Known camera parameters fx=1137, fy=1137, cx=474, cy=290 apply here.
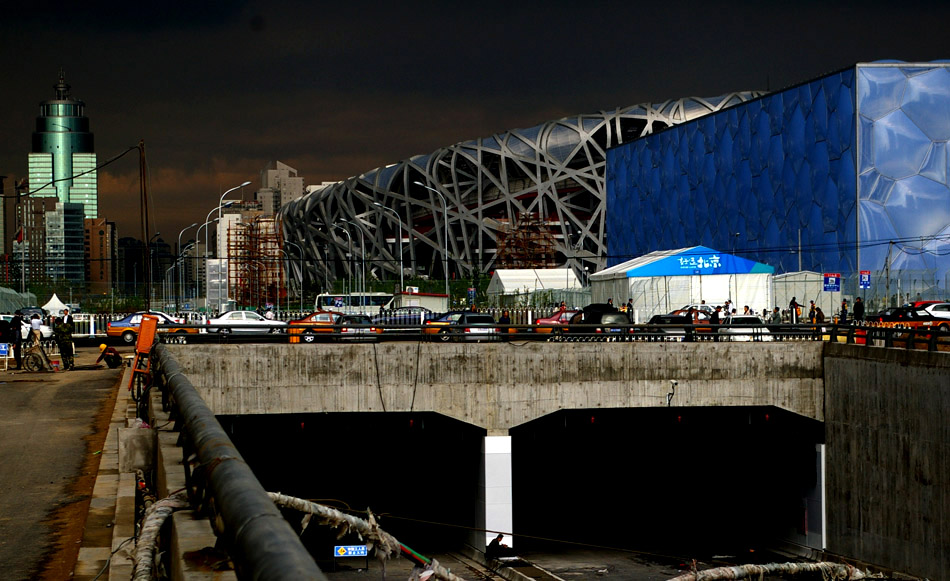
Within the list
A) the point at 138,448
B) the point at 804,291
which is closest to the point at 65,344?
the point at 138,448

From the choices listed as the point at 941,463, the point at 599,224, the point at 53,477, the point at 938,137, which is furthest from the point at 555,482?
the point at 599,224

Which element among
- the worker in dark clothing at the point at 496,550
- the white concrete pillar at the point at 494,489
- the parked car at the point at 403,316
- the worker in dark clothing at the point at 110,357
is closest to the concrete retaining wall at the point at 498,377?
the white concrete pillar at the point at 494,489

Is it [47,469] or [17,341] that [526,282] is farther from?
[47,469]

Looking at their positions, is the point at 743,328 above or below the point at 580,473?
above

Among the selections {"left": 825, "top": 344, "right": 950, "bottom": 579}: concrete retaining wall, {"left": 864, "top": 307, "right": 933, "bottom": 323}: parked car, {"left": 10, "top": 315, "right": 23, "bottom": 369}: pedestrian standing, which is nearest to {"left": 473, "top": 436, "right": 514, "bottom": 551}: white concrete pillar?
{"left": 825, "top": 344, "right": 950, "bottom": 579}: concrete retaining wall

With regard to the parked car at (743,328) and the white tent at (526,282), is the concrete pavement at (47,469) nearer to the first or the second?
the parked car at (743,328)

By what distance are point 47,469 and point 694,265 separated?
155 feet

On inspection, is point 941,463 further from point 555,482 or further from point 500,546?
point 555,482

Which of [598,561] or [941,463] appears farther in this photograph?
[598,561]

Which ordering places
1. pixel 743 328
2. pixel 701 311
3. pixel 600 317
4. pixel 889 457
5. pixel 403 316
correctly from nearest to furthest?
pixel 889 457
pixel 743 328
pixel 600 317
pixel 701 311
pixel 403 316

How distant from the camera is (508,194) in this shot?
131m

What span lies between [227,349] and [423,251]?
377 feet

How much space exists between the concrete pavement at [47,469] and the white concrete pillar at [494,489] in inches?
355

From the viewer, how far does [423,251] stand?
467 feet
